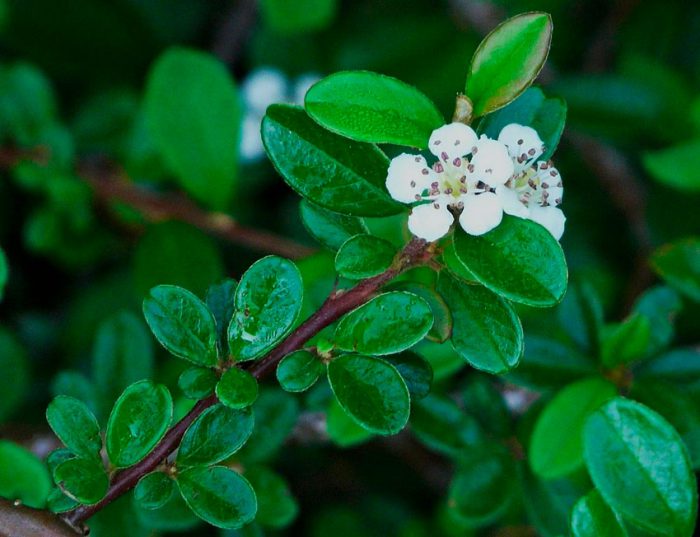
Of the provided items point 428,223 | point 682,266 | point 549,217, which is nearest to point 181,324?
point 428,223

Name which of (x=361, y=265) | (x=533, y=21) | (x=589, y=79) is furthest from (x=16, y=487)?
(x=589, y=79)

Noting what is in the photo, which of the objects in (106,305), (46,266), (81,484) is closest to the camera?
(81,484)

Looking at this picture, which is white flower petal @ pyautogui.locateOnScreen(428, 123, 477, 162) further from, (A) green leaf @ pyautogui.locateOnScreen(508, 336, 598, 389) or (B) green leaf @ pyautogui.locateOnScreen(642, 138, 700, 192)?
(B) green leaf @ pyautogui.locateOnScreen(642, 138, 700, 192)

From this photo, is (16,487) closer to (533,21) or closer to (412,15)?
(533,21)

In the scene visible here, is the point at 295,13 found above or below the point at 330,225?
below

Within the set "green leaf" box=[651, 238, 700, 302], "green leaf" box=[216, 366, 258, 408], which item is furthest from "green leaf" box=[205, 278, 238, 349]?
"green leaf" box=[651, 238, 700, 302]

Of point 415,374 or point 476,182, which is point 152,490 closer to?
point 415,374
